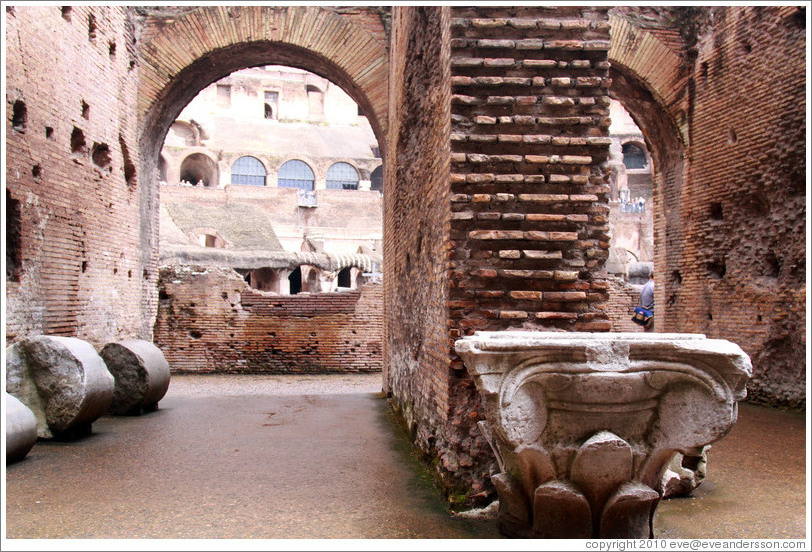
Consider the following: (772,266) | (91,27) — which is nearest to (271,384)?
(91,27)

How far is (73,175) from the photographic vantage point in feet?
23.0

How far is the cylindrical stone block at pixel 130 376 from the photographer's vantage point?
22.0 feet

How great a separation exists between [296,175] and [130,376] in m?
29.8

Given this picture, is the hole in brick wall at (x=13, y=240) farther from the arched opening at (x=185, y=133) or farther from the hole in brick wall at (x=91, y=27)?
the arched opening at (x=185, y=133)

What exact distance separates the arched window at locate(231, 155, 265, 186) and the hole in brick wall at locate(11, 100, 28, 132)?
29357mm

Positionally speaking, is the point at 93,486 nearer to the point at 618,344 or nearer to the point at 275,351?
the point at 618,344

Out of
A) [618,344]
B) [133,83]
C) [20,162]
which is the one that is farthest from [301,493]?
[133,83]

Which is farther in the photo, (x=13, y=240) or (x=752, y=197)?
(x=752, y=197)

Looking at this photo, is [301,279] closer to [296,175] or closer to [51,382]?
[296,175]

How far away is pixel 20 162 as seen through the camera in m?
5.98

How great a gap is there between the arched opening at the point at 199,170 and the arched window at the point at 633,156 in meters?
23.5

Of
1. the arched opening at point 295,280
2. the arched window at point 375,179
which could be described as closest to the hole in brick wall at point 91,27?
the arched opening at point 295,280

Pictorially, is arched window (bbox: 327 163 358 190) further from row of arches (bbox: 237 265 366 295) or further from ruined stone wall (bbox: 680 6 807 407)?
ruined stone wall (bbox: 680 6 807 407)

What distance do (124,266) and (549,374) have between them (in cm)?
718
